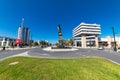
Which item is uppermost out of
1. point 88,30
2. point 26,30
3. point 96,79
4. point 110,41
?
point 26,30

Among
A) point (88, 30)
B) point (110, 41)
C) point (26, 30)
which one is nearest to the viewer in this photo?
point (110, 41)

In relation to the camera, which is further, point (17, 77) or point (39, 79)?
point (17, 77)

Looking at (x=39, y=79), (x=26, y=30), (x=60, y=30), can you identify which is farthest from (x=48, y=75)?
(x=26, y=30)

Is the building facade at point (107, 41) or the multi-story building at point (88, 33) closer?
the building facade at point (107, 41)

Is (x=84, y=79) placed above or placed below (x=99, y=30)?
below

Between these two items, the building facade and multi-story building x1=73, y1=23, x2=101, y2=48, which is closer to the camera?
the building facade

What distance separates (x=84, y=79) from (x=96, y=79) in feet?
3.05

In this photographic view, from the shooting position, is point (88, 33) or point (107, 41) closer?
point (107, 41)

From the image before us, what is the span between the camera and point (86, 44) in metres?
85.7

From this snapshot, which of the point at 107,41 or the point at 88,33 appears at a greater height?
the point at 88,33

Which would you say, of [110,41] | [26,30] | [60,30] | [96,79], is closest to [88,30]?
[110,41]

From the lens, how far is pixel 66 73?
6.77 metres

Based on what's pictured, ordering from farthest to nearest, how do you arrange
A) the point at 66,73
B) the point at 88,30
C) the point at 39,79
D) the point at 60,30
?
the point at 88,30 < the point at 60,30 < the point at 66,73 < the point at 39,79

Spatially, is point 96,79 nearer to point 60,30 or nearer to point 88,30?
point 60,30
